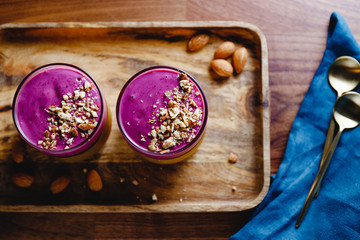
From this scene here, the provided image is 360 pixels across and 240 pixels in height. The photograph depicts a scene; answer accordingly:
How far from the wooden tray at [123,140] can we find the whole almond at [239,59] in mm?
29

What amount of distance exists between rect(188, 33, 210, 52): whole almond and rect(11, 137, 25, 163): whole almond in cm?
69

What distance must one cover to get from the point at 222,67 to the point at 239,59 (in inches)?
2.8

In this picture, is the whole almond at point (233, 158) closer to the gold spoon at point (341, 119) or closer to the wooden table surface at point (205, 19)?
the wooden table surface at point (205, 19)

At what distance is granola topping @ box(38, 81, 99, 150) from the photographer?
0.93m

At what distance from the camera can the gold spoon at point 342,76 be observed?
3.74 ft

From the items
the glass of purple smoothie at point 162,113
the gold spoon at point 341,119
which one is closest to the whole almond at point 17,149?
the glass of purple smoothie at point 162,113

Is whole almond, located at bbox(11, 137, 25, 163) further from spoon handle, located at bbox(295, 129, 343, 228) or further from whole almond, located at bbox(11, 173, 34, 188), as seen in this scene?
spoon handle, located at bbox(295, 129, 343, 228)

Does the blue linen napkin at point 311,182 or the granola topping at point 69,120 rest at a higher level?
the granola topping at point 69,120

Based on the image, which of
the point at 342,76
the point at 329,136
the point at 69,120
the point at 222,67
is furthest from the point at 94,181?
the point at 342,76

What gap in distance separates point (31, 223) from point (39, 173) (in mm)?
252

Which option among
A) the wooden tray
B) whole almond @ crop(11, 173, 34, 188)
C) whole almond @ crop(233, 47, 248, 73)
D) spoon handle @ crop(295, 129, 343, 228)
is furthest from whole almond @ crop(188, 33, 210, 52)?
whole almond @ crop(11, 173, 34, 188)

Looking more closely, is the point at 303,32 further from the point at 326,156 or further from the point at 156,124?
the point at 156,124

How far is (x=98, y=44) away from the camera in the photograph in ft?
3.71

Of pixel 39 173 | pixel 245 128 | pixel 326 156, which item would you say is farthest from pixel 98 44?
pixel 326 156
